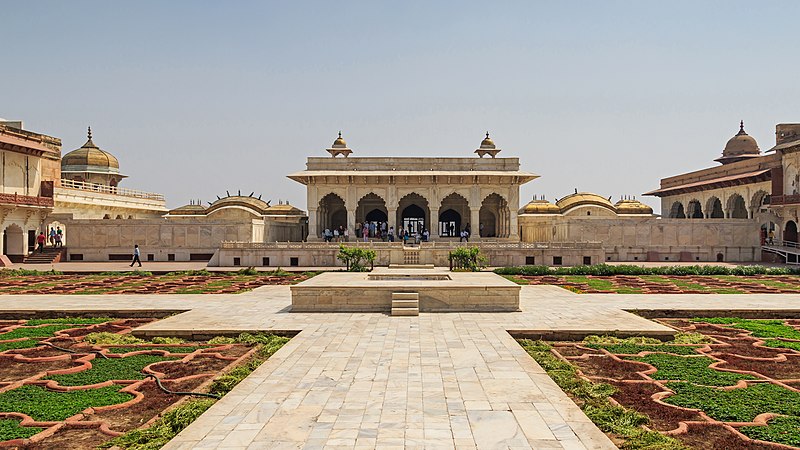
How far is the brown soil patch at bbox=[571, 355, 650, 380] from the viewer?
7.03m

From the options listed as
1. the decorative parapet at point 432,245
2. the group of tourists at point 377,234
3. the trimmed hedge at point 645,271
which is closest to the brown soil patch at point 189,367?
the trimmed hedge at point 645,271

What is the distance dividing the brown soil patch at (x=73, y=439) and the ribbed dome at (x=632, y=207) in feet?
139

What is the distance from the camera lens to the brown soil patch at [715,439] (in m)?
4.75

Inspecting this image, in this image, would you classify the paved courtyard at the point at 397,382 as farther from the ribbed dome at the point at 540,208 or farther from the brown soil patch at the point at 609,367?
the ribbed dome at the point at 540,208

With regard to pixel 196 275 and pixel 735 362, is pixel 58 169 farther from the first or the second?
pixel 735 362

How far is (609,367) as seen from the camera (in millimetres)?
7422

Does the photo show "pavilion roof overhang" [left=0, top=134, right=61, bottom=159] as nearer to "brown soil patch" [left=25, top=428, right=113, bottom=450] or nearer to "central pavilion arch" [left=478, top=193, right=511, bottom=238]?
"central pavilion arch" [left=478, top=193, right=511, bottom=238]

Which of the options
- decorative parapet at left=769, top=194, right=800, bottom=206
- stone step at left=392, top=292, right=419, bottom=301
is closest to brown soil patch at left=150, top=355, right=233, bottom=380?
stone step at left=392, top=292, right=419, bottom=301

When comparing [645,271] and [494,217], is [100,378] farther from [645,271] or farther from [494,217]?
[494,217]

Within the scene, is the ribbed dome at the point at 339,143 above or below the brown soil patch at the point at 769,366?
above

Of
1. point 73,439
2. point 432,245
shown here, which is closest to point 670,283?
point 432,245

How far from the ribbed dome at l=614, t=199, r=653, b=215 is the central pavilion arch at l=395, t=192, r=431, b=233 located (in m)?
14.9

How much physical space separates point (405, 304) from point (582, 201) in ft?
103

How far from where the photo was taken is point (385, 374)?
22.2 ft
